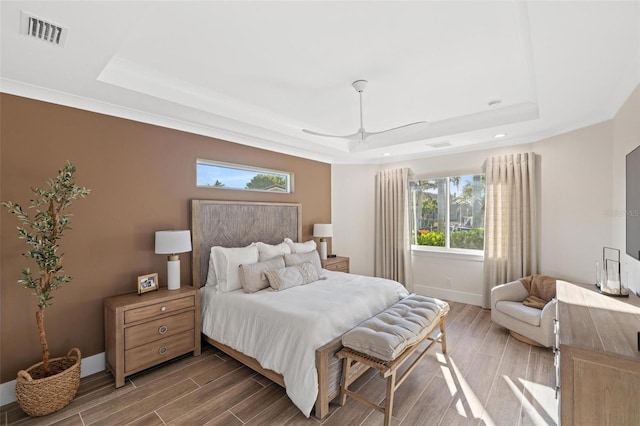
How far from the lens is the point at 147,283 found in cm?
287

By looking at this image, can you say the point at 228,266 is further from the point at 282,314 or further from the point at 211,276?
the point at 282,314

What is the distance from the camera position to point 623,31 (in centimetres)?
166

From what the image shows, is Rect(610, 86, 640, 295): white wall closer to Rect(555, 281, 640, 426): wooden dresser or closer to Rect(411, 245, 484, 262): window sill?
Rect(555, 281, 640, 426): wooden dresser

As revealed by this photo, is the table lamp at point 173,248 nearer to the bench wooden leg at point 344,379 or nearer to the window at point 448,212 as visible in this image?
the bench wooden leg at point 344,379

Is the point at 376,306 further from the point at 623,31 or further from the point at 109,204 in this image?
the point at 109,204

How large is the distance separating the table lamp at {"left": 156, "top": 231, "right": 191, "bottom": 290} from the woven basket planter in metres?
0.98

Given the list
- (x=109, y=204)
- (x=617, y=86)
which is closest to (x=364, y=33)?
(x=617, y=86)

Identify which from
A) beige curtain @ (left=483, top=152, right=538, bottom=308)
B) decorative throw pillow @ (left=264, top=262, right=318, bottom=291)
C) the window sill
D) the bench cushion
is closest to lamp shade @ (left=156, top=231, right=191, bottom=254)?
decorative throw pillow @ (left=264, top=262, right=318, bottom=291)

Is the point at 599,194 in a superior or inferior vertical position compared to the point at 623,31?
inferior

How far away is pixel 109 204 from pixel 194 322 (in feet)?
4.73

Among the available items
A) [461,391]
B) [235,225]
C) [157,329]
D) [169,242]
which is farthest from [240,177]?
[461,391]

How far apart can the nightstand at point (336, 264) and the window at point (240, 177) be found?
1320 mm

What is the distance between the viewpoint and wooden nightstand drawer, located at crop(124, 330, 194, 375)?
8.20ft

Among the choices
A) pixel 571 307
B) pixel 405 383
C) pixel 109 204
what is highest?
A: pixel 109 204
